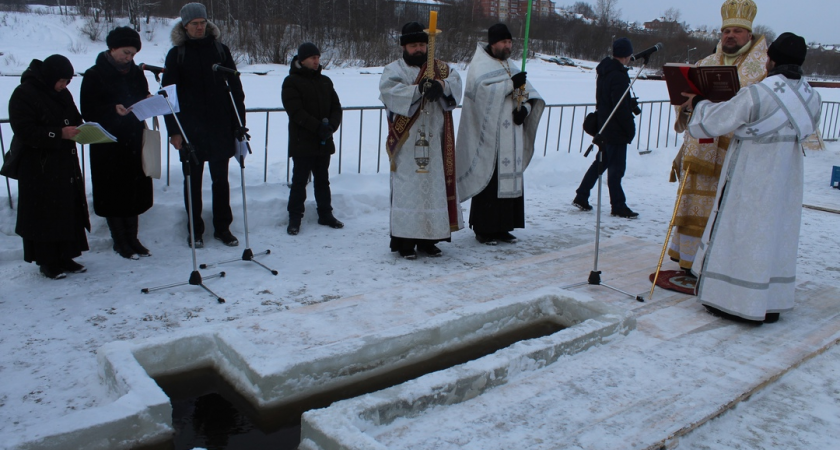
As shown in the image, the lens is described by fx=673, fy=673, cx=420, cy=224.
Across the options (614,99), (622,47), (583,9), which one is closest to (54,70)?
(614,99)

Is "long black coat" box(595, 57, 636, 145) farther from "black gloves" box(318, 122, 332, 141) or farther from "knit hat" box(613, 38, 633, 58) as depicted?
"black gloves" box(318, 122, 332, 141)

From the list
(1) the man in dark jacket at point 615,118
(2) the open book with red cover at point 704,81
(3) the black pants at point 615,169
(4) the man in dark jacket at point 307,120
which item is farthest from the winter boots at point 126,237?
(3) the black pants at point 615,169

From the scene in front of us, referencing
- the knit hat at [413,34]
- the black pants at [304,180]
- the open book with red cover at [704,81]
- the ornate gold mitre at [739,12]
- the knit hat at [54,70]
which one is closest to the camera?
the open book with red cover at [704,81]

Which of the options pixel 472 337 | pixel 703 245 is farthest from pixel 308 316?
pixel 703 245

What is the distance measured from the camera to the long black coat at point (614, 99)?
672cm

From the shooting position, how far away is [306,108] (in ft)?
19.1

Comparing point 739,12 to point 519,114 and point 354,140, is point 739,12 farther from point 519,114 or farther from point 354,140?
point 354,140

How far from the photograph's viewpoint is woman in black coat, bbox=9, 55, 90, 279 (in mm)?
4348

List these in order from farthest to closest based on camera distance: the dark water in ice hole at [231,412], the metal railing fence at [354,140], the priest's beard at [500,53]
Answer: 1. the metal railing fence at [354,140]
2. the priest's beard at [500,53]
3. the dark water in ice hole at [231,412]

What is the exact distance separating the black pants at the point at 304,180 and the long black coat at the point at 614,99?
9.18 ft

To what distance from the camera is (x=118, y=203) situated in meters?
4.97

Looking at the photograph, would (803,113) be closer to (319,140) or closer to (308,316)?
(308,316)

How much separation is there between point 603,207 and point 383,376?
478cm

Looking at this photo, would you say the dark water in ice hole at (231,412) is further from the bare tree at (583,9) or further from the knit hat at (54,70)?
the bare tree at (583,9)
